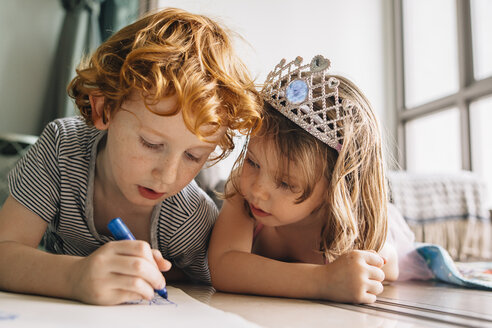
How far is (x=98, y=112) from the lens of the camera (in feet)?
2.48

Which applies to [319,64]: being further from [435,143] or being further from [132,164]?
[435,143]

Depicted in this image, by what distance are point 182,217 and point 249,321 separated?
0.39 metres

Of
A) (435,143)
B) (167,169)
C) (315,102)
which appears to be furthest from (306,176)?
(435,143)

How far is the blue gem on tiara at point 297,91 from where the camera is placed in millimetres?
777

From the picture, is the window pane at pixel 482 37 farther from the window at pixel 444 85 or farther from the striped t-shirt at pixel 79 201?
the striped t-shirt at pixel 79 201

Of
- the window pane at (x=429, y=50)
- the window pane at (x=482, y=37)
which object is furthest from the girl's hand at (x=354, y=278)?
the window pane at (x=429, y=50)

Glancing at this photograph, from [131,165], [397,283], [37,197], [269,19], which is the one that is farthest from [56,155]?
[269,19]

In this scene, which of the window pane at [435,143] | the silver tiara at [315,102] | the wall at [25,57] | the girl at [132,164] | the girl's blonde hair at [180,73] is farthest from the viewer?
the window pane at [435,143]

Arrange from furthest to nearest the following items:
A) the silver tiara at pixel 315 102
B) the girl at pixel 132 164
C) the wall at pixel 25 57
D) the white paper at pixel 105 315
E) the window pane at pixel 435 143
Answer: the window pane at pixel 435 143 → the wall at pixel 25 57 → the silver tiara at pixel 315 102 → the girl at pixel 132 164 → the white paper at pixel 105 315

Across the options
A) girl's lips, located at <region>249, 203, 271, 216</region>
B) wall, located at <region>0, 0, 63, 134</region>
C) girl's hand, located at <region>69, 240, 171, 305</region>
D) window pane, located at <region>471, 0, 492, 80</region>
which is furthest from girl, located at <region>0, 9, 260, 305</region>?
window pane, located at <region>471, 0, 492, 80</region>

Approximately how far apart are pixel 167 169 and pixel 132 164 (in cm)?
7

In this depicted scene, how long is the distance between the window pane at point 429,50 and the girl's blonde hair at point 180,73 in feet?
6.49

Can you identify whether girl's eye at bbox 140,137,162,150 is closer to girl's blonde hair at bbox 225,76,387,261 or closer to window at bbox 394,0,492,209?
girl's blonde hair at bbox 225,76,387,261

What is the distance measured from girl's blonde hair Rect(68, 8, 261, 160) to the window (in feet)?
5.77
